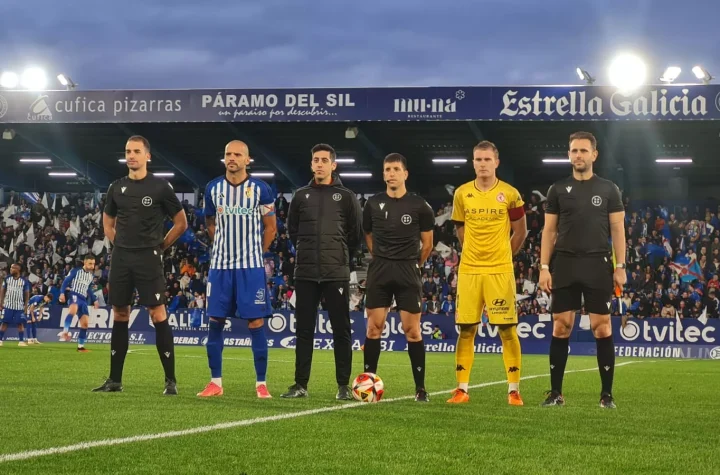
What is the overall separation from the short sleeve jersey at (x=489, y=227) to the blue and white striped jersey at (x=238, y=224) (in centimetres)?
177

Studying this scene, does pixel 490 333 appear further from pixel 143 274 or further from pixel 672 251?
pixel 143 274

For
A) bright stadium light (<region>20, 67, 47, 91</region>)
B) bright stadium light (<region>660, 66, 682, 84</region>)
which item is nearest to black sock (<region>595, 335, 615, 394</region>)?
bright stadium light (<region>660, 66, 682, 84</region>)

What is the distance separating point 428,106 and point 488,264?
16.7 meters

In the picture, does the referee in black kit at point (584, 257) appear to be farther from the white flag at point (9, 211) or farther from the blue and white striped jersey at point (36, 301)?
the white flag at point (9, 211)

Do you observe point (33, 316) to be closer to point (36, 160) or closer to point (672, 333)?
point (36, 160)

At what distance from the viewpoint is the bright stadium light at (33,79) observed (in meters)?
26.7

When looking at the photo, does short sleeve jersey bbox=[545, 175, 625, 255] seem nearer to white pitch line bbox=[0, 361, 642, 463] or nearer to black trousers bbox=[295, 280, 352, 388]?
black trousers bbox=[295, 280, 352, 388]

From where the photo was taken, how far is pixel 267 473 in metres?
4.34

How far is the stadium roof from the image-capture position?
85.3ft

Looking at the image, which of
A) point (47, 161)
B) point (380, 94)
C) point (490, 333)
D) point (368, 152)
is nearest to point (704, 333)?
point (490, 333)

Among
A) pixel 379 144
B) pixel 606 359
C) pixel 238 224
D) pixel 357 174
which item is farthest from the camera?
pixel 357 174

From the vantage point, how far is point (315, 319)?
8539mm

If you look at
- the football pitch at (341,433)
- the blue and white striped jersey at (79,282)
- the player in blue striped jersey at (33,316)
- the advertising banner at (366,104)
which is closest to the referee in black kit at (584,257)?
the football pitch at (341,433)

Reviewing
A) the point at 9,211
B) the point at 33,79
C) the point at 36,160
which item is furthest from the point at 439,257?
the point at 9,211
